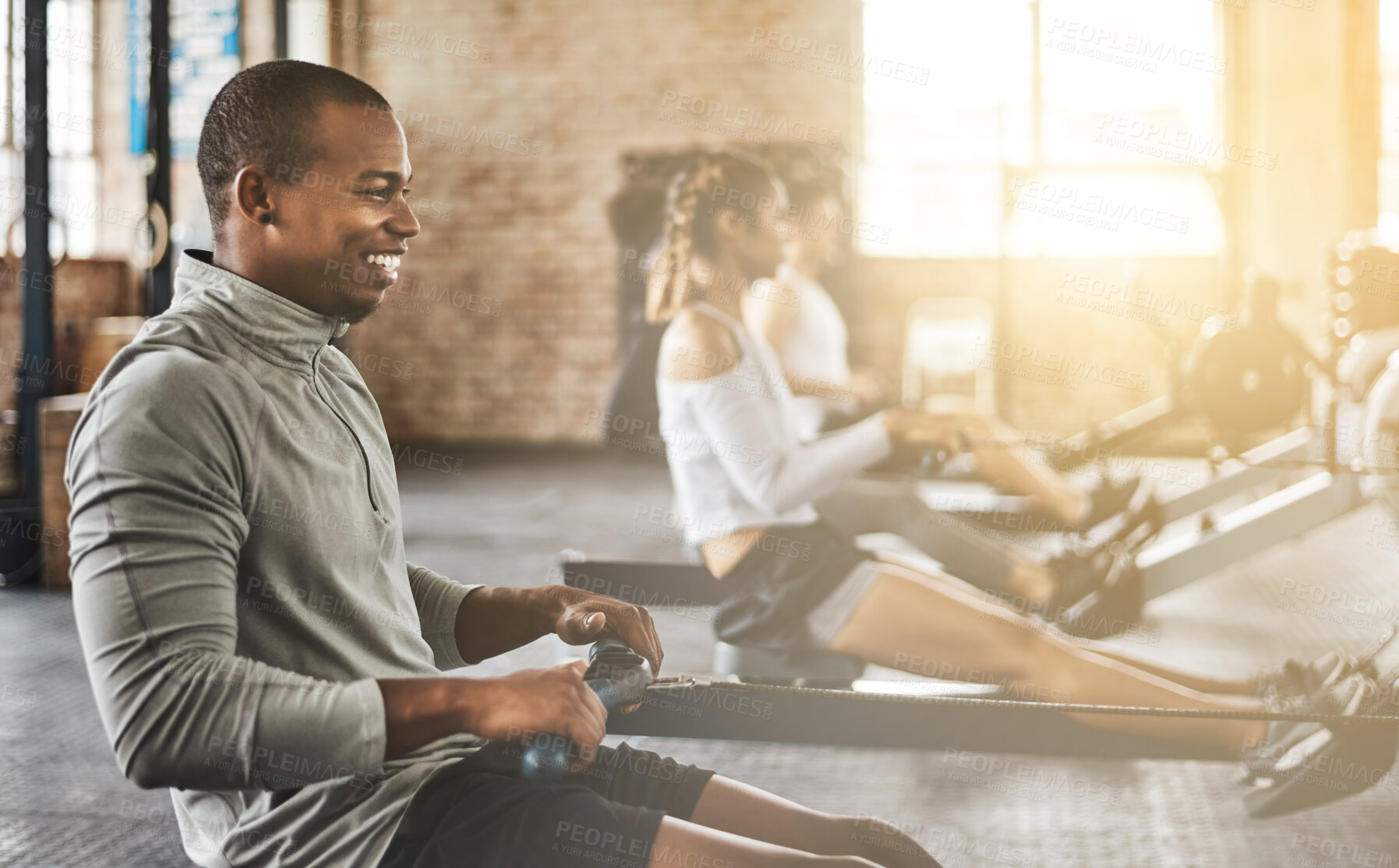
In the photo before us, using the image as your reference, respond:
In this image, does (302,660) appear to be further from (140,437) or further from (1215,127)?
(1215,127)

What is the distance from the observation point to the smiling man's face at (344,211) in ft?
2.97

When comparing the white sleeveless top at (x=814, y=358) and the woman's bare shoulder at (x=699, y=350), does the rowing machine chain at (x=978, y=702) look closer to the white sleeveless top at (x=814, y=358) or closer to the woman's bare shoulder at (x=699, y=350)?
the woman's bare shoulder at (x=699, y=350)

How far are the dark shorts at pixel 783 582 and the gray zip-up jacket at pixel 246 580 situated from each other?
34.8 inches

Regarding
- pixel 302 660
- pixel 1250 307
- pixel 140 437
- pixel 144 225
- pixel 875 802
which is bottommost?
pixel 875 802

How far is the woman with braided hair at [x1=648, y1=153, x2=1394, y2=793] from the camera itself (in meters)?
1.78

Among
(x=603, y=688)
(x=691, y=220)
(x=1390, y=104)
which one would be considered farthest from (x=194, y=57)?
(x=603, y=688)

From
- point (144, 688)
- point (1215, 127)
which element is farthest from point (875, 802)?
point (1215, 127)

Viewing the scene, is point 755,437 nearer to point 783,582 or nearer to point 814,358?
point 783,582

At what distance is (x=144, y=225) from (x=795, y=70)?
4.65 metres

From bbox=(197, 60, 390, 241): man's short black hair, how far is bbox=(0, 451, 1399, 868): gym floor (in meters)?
1.49

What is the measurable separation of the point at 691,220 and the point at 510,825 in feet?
4.80

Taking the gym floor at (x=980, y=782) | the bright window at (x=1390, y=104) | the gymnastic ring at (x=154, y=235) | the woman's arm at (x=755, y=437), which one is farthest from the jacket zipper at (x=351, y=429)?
the bright window at (x=1390, y=104)

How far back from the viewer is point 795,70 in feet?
25.6

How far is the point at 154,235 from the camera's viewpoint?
14.8 ft
